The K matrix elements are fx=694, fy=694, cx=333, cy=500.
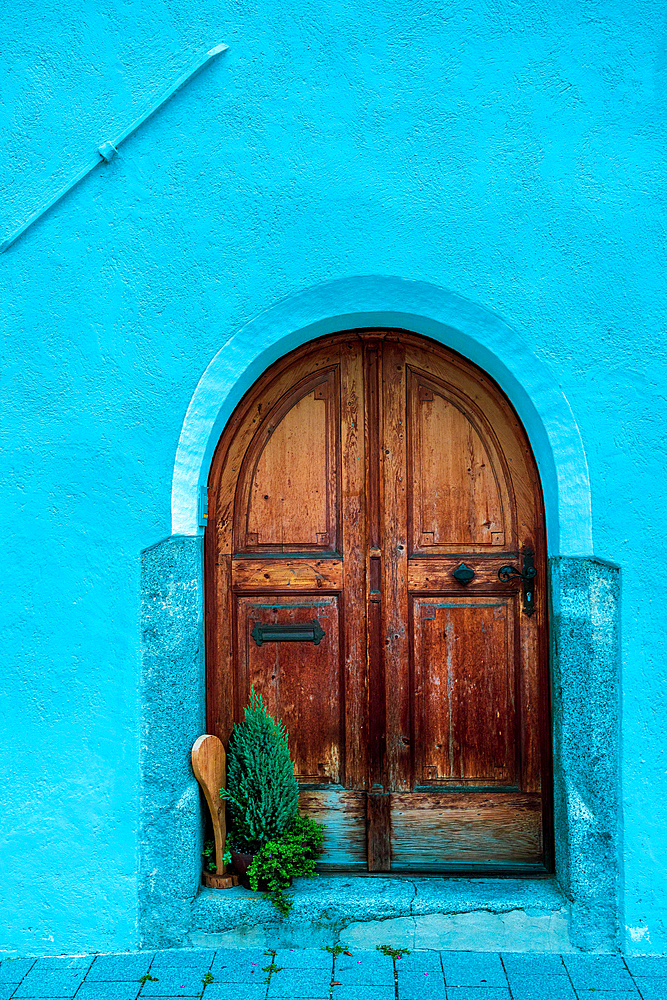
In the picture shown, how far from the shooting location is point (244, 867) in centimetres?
277

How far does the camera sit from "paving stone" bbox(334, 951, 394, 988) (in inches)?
98.0

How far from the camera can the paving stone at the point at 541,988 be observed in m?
2.40

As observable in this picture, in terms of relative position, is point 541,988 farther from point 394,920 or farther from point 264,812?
point 264,812

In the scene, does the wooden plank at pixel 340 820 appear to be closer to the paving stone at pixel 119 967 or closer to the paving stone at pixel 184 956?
the paving stone at pixel 184 956

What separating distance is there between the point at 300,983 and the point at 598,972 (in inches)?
42.9

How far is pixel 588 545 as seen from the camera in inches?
106

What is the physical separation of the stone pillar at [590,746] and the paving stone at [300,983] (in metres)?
0.96

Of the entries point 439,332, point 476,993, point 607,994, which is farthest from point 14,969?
point 439,332

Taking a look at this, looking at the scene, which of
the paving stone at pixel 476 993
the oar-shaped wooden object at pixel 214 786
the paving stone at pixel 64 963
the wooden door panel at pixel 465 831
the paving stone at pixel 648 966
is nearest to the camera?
the paving stone at pixel 476 993

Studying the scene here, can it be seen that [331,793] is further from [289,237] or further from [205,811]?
[289,237]

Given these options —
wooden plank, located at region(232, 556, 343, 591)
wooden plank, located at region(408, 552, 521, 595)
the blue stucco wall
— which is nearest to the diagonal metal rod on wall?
the blue stucco wall

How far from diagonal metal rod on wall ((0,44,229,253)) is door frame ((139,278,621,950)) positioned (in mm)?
888

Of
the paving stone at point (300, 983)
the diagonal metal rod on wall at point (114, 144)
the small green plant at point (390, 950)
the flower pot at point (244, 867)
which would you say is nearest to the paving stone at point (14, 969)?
the flower pot at point (244, 867)

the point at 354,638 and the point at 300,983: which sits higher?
the point at 354,638
